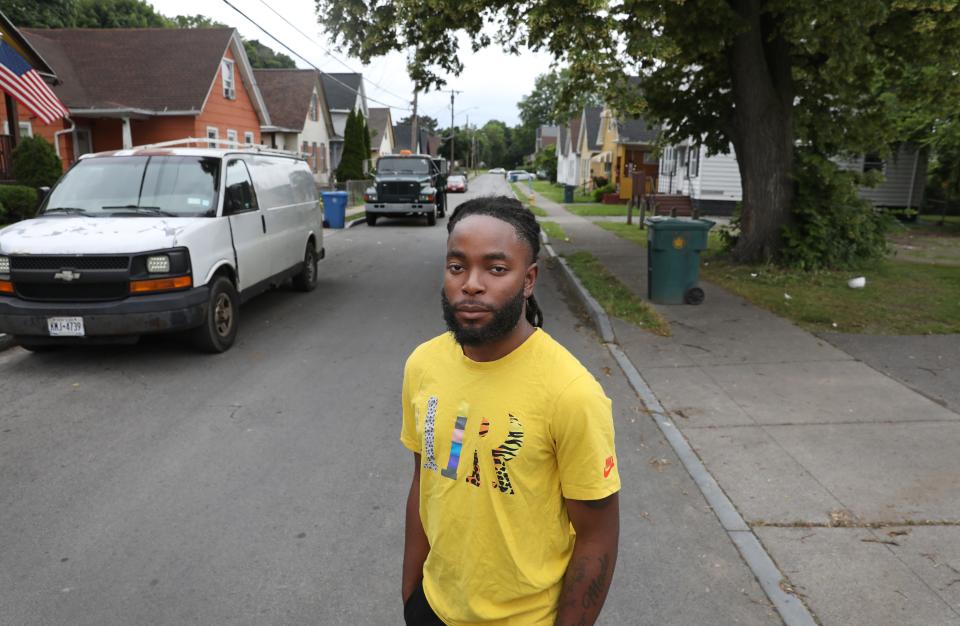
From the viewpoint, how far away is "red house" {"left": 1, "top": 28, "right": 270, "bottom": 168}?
23250 mm

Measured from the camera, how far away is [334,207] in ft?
71.7

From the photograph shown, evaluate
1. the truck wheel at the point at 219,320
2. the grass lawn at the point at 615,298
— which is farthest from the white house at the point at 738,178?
the truck wheel at the point at 219,320

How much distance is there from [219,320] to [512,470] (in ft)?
21.0

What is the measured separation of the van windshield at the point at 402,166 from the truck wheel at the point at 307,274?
13502 millimetres

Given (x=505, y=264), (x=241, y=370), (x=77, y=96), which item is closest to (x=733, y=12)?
(x=241, y=370)

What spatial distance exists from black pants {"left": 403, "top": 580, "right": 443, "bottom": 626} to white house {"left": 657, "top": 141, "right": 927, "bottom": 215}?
23.0 meters

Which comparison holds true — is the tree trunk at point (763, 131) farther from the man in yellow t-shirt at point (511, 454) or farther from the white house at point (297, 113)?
the white house at point (297, 113)

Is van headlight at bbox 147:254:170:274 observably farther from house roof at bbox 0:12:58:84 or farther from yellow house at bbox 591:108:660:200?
yellow house at bbox 591:108:660:200

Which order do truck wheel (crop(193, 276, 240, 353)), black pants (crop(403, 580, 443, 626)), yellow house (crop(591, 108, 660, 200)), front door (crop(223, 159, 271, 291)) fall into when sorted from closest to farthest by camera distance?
black pants (crop(403, 580, 443, 626)) < truck wheel (crop(193, 276, 240, 353)) < front door (crop(223, 159, 271, 291)) < yellow house (crop(591, 108, 660, 200))

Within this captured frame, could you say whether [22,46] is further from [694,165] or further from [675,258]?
[694,165]

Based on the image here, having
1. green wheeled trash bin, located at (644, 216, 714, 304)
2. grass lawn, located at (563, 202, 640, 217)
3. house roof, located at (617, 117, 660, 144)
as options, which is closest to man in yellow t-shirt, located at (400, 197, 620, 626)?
green wheeled trash bin, located at (644, 216, 714, 304)

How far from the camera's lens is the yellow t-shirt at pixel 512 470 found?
163cm

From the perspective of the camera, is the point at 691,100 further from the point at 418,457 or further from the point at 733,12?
the point at 418,457

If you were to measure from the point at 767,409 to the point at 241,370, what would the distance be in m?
4.87
